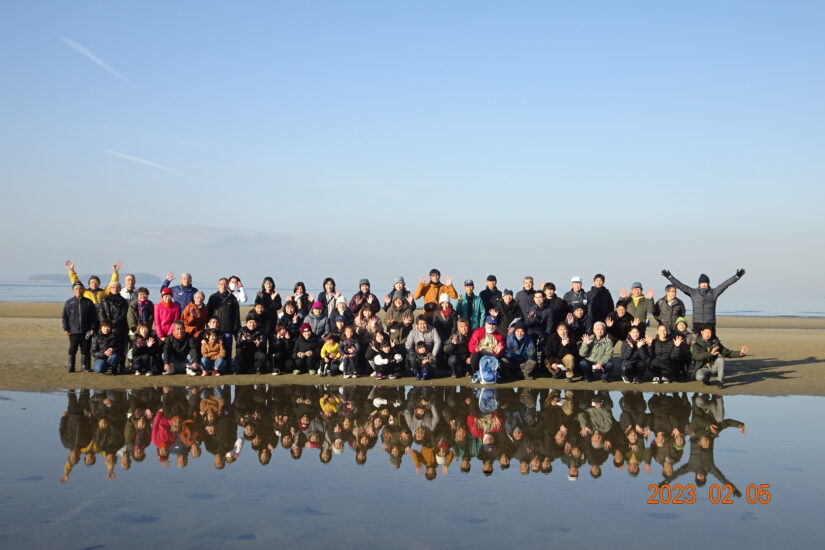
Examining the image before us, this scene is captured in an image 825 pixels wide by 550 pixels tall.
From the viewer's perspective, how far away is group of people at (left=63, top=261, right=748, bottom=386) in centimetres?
1390

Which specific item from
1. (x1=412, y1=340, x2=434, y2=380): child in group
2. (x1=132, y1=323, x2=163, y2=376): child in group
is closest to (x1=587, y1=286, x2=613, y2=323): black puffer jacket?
(x1=412, y1=340, x2=434, y2=380): child in group

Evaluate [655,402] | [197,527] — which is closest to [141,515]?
[197,527]

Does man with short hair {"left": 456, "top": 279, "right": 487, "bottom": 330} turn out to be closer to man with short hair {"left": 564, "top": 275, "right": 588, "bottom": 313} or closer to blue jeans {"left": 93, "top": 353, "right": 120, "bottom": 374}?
man with short hair {"left": 564, "top": 275, "right": 588, "bottom": 313}

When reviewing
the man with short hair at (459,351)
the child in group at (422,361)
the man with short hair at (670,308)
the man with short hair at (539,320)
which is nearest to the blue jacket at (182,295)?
the child in group at (422,361)

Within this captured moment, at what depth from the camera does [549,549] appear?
515 centimetres

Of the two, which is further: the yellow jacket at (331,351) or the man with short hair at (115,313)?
the yellow jacket at (331,351)

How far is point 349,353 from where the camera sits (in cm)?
1423

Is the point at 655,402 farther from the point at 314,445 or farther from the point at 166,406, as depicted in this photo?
the point at 166,406

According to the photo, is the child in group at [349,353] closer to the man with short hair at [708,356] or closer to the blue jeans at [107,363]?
the blue jeans at [107,363]

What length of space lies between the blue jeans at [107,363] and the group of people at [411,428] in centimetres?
200

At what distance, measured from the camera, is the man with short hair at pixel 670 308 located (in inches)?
583

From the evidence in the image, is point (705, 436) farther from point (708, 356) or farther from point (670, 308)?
point (670, 308)

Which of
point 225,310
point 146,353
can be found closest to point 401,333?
point 225,310

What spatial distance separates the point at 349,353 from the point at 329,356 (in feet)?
1.62
